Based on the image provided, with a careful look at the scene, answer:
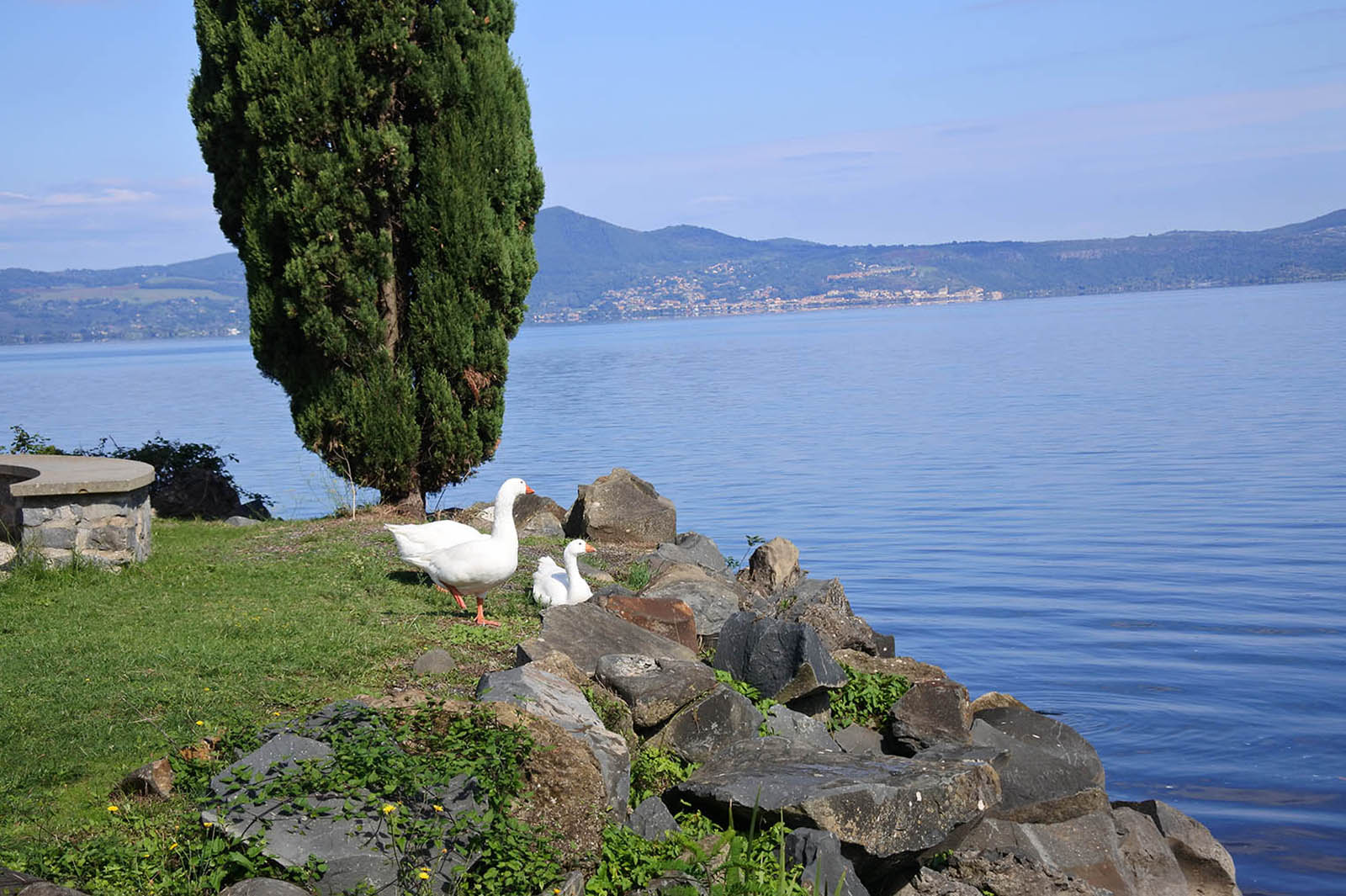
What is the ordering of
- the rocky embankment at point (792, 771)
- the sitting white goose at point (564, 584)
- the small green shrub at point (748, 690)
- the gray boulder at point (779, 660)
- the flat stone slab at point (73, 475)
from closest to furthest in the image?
the rocky embankment at point (792, 771)
the small green shrub at point (748, 690)
the gray boulder at point (779, 660)
the sitting white goose at point (564, 584)
the flat stone slab at point (73, 475)

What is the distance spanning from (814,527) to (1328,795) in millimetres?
12815

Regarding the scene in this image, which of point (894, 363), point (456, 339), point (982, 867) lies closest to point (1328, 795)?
point (982, 867)

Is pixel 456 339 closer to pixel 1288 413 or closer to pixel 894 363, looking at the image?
pixel 1288 413

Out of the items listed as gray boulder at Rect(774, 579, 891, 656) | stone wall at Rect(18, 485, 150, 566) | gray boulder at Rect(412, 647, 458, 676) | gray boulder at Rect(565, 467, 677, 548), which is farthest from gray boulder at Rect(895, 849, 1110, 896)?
→ stone wall at Rect(18, 485, 150, 566)

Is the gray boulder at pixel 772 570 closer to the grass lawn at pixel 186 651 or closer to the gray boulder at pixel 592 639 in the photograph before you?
the grass lawn at pixel 186 651

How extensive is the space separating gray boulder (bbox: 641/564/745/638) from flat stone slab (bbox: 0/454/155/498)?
5.96m

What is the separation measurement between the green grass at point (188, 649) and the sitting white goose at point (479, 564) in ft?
0.96

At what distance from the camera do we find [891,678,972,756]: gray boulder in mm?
9805

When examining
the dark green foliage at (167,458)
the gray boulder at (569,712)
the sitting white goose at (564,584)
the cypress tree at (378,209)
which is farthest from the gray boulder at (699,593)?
the dark green foliage at (167,458)

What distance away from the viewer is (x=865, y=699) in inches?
416

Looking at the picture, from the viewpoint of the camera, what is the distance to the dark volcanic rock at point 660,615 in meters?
11.2

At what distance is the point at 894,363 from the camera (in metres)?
66.5

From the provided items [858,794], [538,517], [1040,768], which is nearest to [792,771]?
[858,794]

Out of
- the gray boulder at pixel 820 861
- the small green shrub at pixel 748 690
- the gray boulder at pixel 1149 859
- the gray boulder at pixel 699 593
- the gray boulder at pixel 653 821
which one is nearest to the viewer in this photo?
the gray boulder at pixel 820 861
